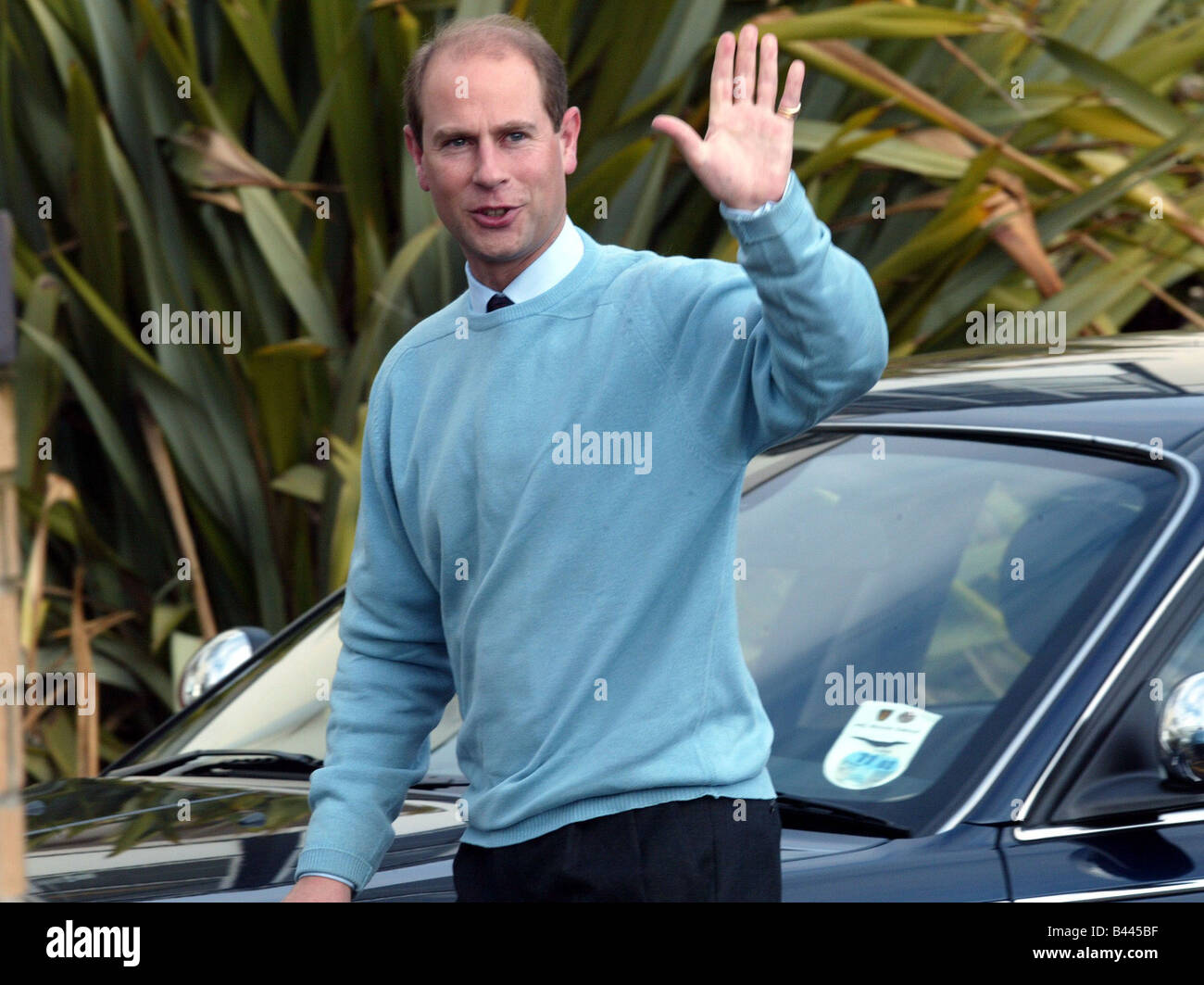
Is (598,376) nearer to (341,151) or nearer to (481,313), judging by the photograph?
(481,313)

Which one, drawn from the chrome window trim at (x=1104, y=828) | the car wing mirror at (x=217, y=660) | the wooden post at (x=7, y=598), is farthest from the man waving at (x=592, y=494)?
the car wing mirror at (x=217, y=660)

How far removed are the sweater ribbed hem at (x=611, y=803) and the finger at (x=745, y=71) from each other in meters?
0.72

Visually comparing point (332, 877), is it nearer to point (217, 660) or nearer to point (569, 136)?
point (569, 136)

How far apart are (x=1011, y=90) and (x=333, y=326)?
241 cm

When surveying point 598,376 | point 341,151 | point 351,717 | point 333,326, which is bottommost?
point 351,717

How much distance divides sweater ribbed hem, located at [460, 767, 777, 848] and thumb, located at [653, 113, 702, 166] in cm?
65

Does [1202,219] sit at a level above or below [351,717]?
above

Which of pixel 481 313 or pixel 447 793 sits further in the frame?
pixel 447 793

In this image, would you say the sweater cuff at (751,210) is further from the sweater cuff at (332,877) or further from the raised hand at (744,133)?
the sweater cuff at (332,877)

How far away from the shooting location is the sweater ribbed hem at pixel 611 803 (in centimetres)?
173

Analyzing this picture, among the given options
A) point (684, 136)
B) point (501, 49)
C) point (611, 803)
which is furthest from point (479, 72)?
point (611, 803)

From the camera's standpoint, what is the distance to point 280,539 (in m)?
5.48
